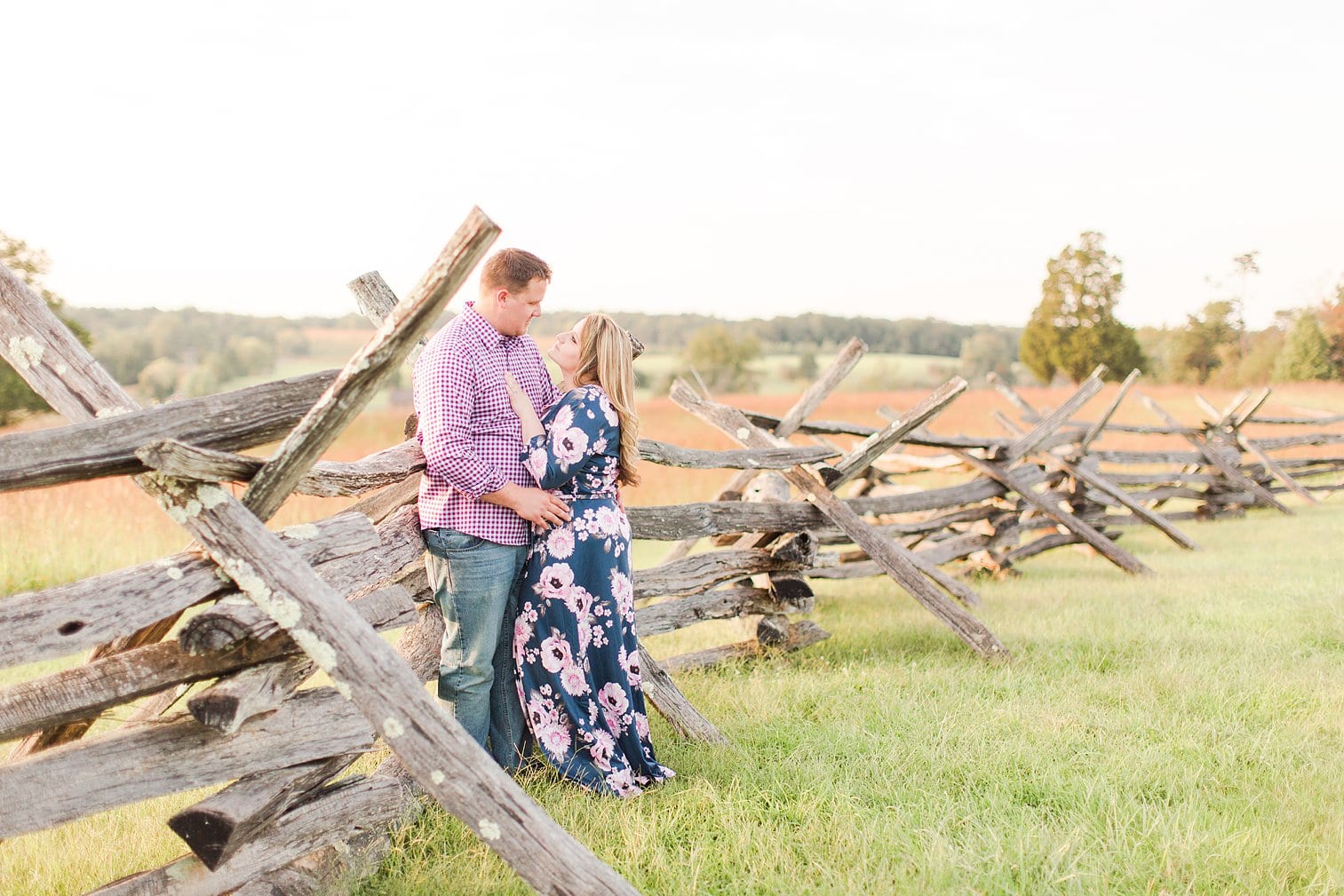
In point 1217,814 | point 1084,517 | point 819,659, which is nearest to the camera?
point 1217,814

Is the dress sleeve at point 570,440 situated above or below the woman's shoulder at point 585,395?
below

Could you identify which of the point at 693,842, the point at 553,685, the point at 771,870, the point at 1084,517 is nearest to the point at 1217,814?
the point at 771,870

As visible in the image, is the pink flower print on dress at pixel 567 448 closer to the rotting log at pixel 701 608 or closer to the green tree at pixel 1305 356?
the rotting log at pixel 701 608

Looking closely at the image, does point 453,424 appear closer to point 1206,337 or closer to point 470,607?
point 470,607

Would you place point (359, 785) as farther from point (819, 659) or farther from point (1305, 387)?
point (1305, 387)

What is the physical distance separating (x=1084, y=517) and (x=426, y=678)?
861cm

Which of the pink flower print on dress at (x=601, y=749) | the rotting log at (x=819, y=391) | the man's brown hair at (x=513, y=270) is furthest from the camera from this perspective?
the rotting log at (x=819, y=391)

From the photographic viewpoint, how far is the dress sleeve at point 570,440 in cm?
338

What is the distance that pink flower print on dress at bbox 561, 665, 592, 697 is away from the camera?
3592mm

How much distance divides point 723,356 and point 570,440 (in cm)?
3145

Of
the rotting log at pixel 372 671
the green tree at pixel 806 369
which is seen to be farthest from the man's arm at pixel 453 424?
the green tree at pixel 806 369

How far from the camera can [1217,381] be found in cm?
4441

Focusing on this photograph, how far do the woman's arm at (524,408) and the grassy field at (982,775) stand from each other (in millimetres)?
1346

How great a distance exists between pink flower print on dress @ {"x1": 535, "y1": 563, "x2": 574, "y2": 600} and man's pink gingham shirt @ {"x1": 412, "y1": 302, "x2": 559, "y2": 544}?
0.15 m
